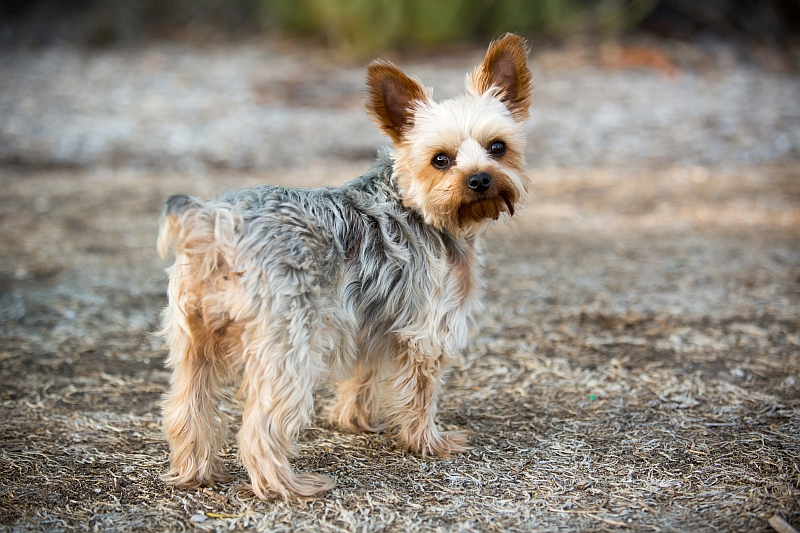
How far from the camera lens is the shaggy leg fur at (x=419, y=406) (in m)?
3.93

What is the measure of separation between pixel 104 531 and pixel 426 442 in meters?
1.58

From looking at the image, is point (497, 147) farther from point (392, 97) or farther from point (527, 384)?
point (527, 384)

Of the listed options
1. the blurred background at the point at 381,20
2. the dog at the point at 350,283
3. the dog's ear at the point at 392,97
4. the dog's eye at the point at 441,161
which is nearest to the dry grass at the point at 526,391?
the dog at the point at 350,283

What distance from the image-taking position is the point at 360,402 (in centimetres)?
425

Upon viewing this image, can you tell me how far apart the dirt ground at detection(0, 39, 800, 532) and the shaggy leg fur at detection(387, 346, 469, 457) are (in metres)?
0.10

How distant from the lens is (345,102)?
37.2ft

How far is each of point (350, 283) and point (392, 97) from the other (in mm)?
1093

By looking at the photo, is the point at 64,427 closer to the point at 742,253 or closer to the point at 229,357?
the point at 229,357

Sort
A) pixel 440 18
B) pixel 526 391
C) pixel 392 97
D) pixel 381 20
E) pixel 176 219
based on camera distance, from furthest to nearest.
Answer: pixel 440 18 < pixel 381 20 < pixel 526 391 < pixel 392 97 < pixel 176 219

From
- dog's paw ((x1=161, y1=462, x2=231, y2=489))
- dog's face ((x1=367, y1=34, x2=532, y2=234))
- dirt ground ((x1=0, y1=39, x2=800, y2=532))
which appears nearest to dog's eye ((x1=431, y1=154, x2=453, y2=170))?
dog's face ((x1=367, y1=34, x2=532, y2=234))

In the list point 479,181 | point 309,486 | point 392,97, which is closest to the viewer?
point 309,486

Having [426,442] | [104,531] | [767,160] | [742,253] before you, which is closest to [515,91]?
[426,442]

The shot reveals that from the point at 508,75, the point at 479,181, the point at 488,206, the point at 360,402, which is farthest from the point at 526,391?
the point at 508,75

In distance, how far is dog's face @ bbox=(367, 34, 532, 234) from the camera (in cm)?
383
